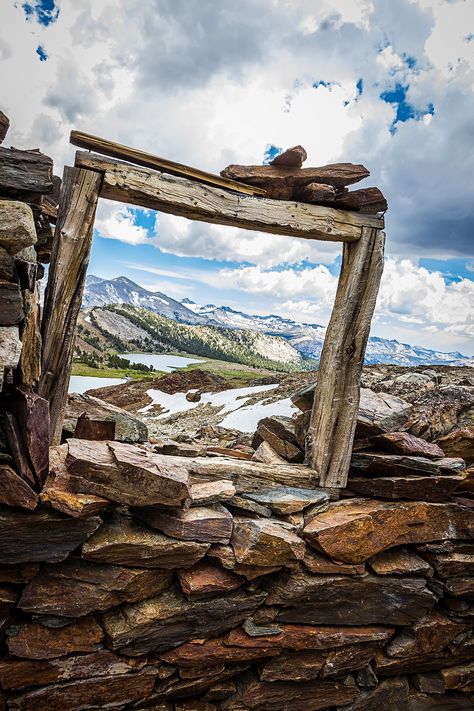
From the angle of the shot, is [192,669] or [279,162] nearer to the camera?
[192,669]

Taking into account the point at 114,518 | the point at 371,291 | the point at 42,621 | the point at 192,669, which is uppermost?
the point at 371,291

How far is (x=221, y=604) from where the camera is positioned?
5.15m

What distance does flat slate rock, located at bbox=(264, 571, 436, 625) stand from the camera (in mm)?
5441

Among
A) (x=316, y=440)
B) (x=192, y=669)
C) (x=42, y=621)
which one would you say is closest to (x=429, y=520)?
(x=316, y=440)

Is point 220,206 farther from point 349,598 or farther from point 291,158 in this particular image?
Result: point 349,598

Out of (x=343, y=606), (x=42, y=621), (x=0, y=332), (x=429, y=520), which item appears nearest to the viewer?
(x=0, y=332)

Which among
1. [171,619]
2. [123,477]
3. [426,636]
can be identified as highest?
[123,477]

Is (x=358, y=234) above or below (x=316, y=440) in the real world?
above

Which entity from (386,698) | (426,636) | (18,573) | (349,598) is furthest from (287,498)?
(386,698)

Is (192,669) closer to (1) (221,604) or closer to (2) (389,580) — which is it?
(1) (221,604)

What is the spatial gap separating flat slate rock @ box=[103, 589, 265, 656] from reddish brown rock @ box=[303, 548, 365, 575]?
734mm

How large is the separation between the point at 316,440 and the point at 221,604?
2.48 metres

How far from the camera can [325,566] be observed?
5.54 meters

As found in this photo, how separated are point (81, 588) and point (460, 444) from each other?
19.5ft
